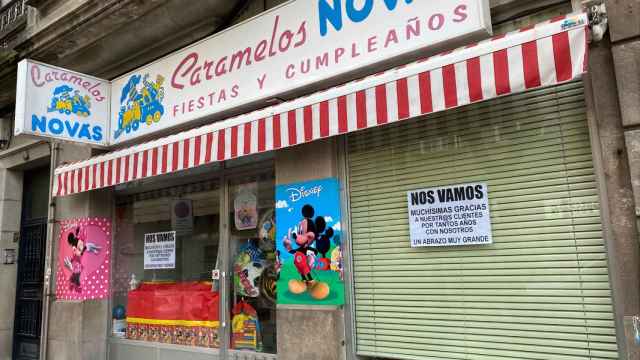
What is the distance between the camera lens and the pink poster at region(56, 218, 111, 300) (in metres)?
7.70

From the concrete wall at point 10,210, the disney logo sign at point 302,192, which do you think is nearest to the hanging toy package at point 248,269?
the disney logo sign at point 302,192

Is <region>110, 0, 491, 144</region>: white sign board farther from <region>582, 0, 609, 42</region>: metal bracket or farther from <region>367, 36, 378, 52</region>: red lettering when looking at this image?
<region>582, 0, 609, 42</region>: metal bracket

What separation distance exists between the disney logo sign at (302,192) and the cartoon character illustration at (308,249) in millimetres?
131

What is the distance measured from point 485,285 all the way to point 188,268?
4.18 metres

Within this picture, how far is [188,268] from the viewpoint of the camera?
6.88m

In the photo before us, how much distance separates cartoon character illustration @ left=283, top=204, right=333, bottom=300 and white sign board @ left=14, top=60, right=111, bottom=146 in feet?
12.4

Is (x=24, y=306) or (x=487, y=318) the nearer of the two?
(x=487, y=318)

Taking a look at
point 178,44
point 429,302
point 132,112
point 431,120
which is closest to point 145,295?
point 132,112

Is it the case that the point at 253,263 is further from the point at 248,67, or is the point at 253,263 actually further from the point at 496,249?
the point at 496,249

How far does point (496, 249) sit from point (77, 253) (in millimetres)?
6451

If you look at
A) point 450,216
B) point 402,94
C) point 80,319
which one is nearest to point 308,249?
point 450,216

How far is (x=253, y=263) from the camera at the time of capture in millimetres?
6211

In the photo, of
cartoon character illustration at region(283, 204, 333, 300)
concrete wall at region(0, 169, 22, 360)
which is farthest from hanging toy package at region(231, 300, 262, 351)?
concrete wall at region(0, 169, 22, 360)

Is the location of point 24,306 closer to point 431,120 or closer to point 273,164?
point 273,164
